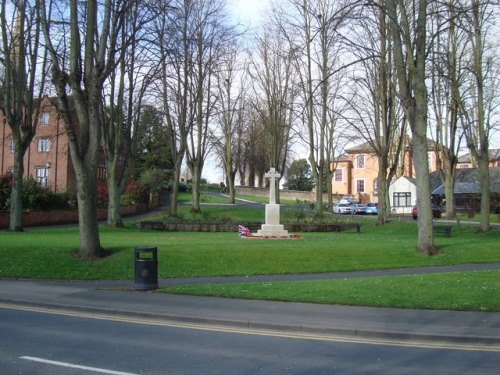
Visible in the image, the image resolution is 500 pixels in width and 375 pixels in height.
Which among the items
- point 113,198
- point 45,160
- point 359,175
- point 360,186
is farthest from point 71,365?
point 359,175

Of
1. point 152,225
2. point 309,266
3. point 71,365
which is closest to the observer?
point 71,365

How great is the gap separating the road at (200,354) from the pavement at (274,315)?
0.43 meters

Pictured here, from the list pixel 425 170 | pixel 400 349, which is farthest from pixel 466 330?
pixel 425 170

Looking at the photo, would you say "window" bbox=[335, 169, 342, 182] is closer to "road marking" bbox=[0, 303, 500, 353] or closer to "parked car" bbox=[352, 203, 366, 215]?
"parked car" bbox=[352, 203, 366, 215]

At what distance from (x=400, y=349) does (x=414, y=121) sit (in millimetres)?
12949

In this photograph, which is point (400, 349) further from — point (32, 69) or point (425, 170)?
point (32, 69)

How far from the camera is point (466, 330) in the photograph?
8.84 metres

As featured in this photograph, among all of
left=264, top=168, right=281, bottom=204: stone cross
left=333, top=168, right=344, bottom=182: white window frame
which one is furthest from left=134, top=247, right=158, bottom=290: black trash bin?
left=333, top=168, right=344, bottom=182: white window frame

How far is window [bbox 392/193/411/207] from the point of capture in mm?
70500

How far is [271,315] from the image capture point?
1026 centimetres

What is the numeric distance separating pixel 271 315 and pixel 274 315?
0.06 meters

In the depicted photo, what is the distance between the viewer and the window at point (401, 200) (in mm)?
70500

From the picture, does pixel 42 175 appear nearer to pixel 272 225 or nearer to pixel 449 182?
pixel 272 225

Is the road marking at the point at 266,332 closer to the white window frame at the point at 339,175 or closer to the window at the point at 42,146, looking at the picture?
the window at the point at 42,146
